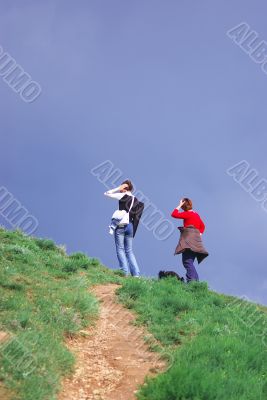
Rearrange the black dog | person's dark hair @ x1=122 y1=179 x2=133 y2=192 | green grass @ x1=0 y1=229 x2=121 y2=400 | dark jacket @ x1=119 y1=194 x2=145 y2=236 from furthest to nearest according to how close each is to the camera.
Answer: person's dark hair @ x1=122 y1=179 x2=133 y2=192 → dark jacket @ x1=119 y1=194 x2=145 y2=236 → the black dog → green grass @ x1=0 y1=229 x2=121 y2=400

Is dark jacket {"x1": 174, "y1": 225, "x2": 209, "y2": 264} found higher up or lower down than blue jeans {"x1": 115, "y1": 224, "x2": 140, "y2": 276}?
higher up

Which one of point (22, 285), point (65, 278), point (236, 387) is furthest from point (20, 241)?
point (236, 387)

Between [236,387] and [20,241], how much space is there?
9632 millimetres

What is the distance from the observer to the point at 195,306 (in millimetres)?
11672

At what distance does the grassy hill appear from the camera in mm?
7105

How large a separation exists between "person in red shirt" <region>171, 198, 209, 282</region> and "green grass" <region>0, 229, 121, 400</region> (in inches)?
77.6

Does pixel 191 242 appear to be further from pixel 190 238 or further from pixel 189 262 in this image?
pixel 189 262

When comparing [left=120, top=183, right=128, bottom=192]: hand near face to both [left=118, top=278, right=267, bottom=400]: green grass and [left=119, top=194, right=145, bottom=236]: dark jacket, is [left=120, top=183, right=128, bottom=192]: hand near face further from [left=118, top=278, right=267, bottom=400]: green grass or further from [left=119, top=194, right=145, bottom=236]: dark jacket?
[left=118, top=278, right=267, bottom=400]: green grass

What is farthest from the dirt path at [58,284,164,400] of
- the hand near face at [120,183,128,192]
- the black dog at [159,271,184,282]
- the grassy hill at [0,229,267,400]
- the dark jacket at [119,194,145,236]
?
the hand near face at [120,183,128,192]

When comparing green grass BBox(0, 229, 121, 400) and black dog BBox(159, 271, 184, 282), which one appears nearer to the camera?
green grass BBox(0, 229, 121, 400)

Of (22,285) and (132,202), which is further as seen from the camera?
Answer: (132,202)

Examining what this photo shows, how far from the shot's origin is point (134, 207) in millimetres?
Answer: 15328

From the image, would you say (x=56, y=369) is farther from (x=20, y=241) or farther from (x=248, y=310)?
(x=20, y=241)

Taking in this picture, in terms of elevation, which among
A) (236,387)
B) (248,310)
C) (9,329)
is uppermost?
(248,310)
